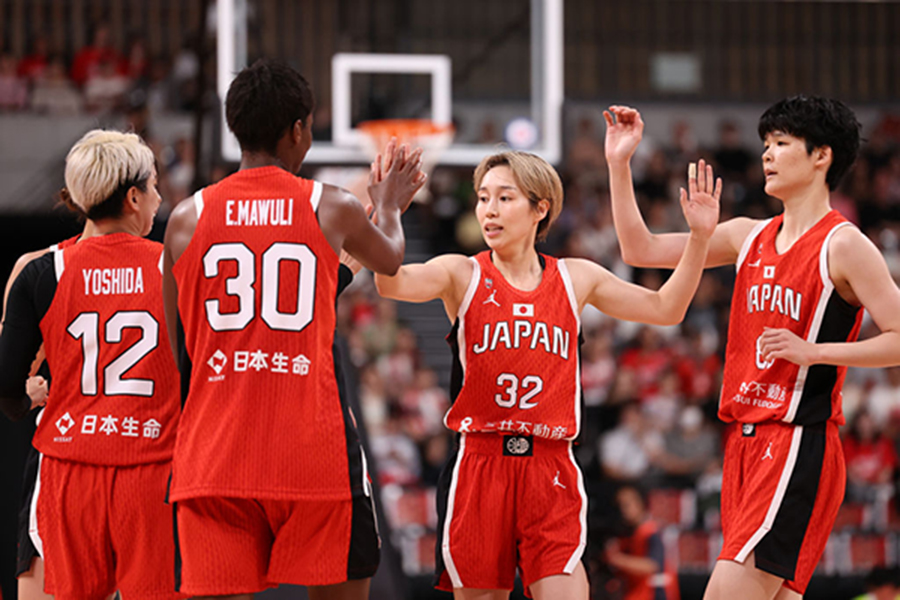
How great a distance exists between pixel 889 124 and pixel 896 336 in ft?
45.5

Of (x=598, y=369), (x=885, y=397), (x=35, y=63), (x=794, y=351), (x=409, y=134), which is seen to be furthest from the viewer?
(x=35, y=63)

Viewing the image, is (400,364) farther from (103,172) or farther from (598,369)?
(103,172)

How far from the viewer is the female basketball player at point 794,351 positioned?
4.03m

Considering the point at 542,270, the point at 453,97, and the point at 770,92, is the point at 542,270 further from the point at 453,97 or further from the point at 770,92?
the point at 770,92

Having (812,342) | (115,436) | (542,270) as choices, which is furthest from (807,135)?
(115,436)

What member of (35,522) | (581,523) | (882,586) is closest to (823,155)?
(581,523)

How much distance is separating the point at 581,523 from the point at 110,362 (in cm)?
181

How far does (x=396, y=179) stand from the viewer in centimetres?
362

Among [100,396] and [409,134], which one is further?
[409,134]

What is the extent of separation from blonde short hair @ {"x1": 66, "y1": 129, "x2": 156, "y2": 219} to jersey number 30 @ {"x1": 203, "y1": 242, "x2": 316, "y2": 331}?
0.83 m

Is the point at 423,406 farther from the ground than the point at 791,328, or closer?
closer

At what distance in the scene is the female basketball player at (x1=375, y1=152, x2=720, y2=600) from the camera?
4.17m

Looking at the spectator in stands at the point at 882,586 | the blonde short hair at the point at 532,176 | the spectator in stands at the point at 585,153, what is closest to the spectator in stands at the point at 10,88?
the spectator in stands at the point at 585,153

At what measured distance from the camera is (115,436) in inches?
152
